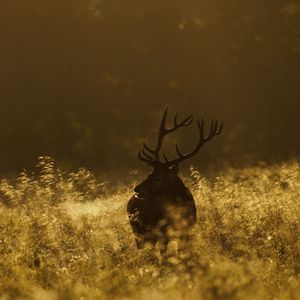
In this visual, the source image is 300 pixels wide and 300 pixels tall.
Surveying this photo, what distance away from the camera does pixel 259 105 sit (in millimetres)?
42500

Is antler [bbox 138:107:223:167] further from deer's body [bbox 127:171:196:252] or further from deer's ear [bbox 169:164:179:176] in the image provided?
deer's body [bbox 127:171:196:252]

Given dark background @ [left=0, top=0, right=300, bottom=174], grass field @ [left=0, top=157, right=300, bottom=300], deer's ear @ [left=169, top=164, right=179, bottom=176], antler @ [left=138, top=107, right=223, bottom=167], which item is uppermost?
dark background @ [left=0, top=0, right=300, bottom=174]

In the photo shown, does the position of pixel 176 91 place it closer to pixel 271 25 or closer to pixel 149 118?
pixel 149 118

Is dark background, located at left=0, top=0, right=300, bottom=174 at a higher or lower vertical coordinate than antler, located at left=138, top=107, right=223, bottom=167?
higher

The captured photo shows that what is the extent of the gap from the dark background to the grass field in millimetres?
19603

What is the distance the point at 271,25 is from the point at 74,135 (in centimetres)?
1611

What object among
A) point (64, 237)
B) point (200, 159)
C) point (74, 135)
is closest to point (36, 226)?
point (64, 237)

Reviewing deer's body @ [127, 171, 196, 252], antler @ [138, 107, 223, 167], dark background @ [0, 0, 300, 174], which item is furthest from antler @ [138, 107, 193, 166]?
dark background @ [0, 0, 300, 174]

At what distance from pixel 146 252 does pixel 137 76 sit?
37773 mm

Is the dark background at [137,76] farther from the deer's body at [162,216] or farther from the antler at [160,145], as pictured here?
the deer's body at [162,216]

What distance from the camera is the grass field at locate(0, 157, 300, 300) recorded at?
7.32 metres

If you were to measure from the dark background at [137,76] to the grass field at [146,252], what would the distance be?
19603 millimetres

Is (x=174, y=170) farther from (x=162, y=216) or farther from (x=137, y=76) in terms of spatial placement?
(x=137, y=76)

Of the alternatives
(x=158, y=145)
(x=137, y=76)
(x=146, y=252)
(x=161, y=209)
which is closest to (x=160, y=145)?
(x=158, y=145)
